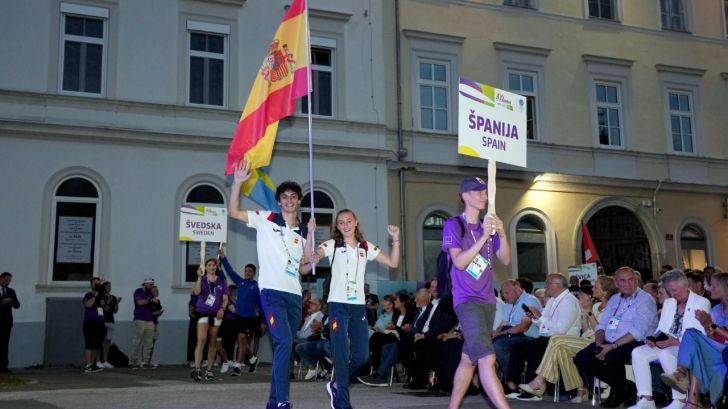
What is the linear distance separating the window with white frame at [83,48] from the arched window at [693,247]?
16985 millimetres

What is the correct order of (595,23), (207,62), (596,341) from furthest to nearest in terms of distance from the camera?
1. (595,23)
2. (207,62)
3. (596,341)

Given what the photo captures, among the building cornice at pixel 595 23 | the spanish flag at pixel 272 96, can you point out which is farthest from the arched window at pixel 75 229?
the building cornice at pixel 595 23

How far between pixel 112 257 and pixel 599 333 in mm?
11372

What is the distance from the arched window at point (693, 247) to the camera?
23.7m

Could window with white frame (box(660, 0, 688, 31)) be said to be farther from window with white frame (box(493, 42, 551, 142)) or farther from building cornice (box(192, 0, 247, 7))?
building cornice (box(192, 0, 247, 7))

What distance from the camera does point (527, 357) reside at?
32.7 feet

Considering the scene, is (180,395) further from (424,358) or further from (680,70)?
(680,70)

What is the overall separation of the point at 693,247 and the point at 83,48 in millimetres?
17934

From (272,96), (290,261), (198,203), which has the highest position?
(272,96)

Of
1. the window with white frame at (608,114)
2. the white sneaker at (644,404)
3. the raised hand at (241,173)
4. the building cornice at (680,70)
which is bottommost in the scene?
the white sneaker at (644,404)

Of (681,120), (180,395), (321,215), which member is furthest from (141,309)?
(681,120)

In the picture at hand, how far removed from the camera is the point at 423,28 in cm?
2114

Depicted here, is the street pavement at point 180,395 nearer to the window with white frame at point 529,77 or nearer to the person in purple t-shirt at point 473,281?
the person in purple t-shirt at point 473,281

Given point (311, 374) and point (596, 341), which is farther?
point (311, 374)
